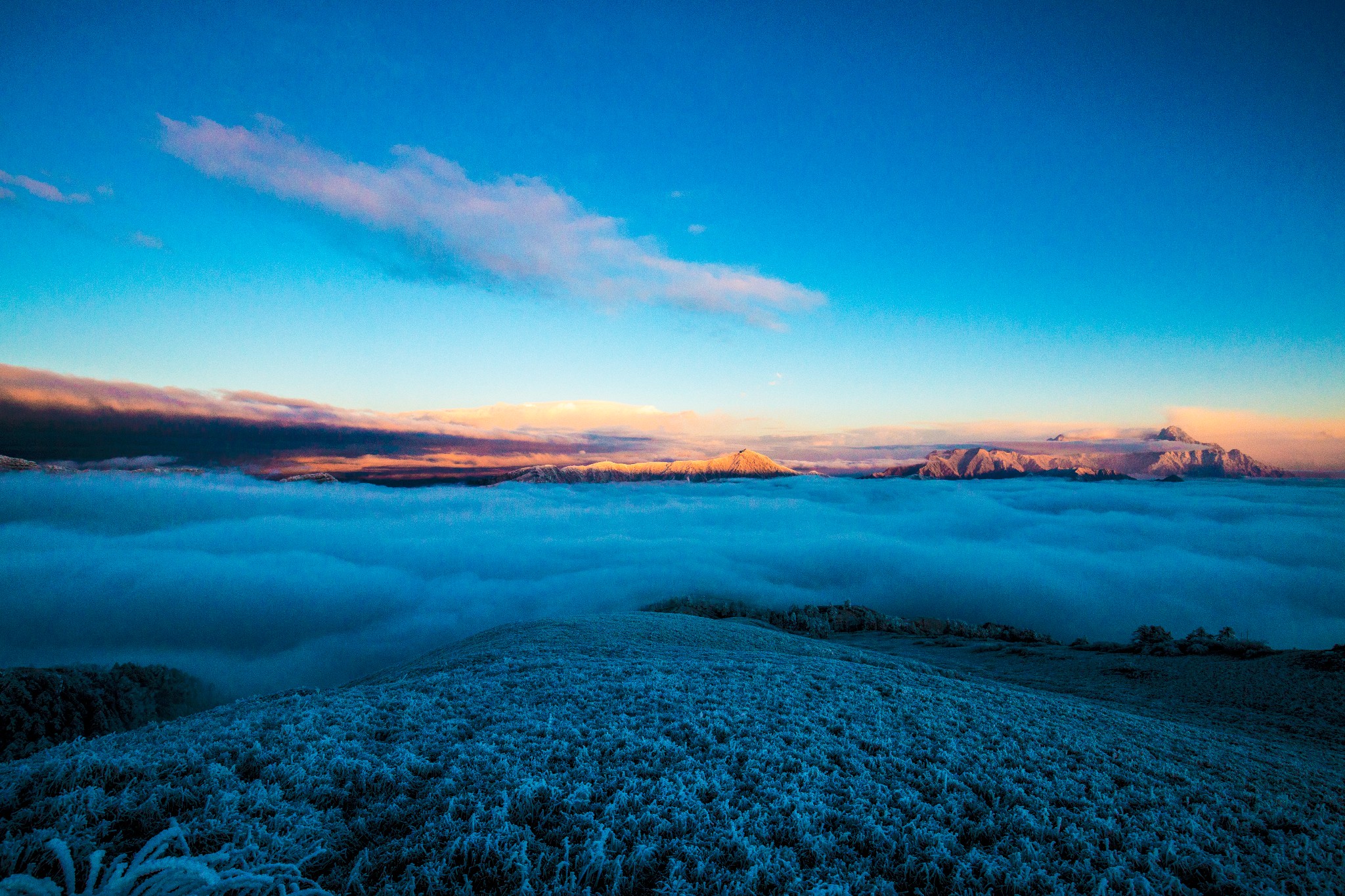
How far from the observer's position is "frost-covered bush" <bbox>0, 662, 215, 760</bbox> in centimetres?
2162

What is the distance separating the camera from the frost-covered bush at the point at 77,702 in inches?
851

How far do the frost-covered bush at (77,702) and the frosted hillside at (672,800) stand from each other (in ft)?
77.2

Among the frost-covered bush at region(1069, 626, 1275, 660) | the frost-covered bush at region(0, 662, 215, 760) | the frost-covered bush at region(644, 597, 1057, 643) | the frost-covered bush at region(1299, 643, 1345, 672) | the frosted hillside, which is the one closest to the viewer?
the frosted hillside

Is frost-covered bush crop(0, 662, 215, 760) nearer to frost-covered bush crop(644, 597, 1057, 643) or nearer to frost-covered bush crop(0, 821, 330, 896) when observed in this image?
frost-covered bush crop(0, 821, 330, 896)

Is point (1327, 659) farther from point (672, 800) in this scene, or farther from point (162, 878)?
point (162, 878)

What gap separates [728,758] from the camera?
6219 mm

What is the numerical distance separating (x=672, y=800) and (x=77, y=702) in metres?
38.7

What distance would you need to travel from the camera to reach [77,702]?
82.6 ft

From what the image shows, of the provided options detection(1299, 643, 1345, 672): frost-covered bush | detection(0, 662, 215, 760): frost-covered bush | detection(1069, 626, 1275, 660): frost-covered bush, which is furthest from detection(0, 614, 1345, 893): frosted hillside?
detection(1069, 626, 1275, 660): frost-covered bush

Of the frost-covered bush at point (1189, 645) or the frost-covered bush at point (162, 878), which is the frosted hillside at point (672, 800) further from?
the frost-covered bush at point (1189, 645)

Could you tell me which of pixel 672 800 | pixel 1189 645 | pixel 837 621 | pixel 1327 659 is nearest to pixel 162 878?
pixel 672 800

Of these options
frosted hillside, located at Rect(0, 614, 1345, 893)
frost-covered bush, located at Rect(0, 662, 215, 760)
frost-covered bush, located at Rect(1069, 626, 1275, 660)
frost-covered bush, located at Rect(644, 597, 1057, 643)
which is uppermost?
frosted hillside, located at Rect(0, 614, 1345, 893)

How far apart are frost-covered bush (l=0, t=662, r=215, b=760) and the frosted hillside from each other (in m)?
23.5

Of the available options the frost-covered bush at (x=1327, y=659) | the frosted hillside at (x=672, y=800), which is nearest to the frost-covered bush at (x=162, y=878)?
the frosted hillside at (x=672, y=800)
